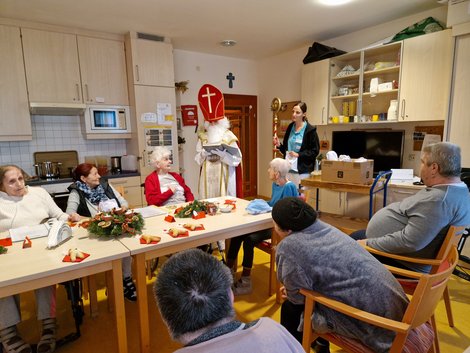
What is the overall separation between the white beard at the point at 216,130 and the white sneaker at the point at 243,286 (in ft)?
4.71

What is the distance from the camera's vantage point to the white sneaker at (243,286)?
244 cm

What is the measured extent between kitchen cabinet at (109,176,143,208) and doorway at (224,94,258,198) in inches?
85.7

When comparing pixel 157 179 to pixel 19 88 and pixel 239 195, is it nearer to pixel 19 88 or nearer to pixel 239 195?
pixel 239 195

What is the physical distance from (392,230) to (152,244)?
4.79 feet

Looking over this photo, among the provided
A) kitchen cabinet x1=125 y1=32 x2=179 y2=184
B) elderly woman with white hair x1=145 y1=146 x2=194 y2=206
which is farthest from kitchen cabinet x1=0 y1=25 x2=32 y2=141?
elderly woman with white hair x1=145 y1=146 x2=194 y2=206

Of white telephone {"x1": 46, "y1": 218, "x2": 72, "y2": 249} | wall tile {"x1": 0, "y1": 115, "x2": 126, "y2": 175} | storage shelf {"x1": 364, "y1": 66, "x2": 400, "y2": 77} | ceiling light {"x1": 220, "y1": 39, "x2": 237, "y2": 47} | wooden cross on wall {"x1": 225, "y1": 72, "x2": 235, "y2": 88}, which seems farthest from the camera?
wooden cross on wall {"x1": 225, "y1": 72, "x2": 235, "y2": 88}

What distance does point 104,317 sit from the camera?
2.20 metres

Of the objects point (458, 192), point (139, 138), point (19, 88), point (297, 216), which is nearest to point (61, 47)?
point (19, 88)

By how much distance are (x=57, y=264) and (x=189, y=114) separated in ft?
11.8

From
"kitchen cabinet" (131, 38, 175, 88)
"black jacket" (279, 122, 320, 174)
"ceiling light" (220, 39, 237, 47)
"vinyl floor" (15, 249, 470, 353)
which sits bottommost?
"vinyl floor" (15, 249, 470, 353)

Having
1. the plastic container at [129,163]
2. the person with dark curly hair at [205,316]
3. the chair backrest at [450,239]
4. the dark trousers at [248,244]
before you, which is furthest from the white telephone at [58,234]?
the plastic container at [129,163]

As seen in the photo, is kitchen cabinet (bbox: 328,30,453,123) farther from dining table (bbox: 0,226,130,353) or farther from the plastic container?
dining table (bbox: 0,226,130,353)

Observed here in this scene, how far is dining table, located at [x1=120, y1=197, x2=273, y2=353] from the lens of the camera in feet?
5.47

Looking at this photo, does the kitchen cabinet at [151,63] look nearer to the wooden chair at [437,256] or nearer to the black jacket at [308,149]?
the black jacket at [308,149]
